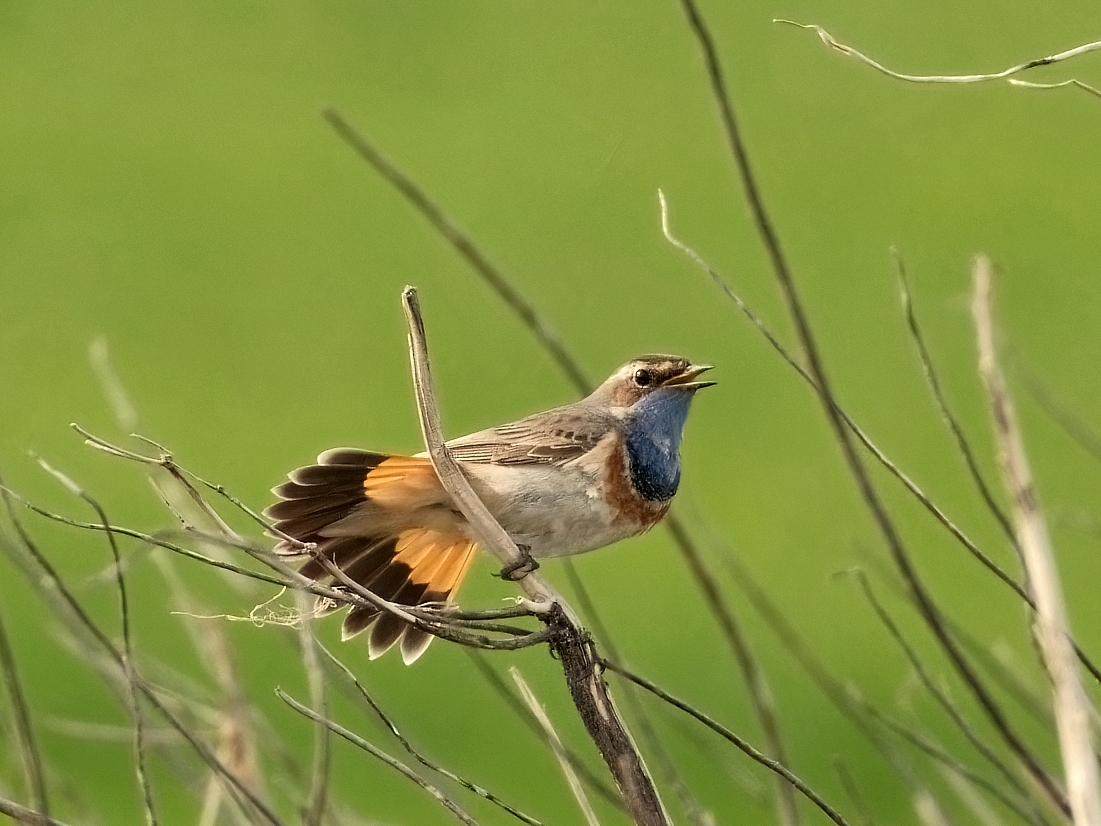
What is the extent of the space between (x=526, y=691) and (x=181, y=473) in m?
0.32

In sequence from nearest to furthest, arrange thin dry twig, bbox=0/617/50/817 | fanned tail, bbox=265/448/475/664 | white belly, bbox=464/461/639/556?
1. thin dry twig, bbox=0/617/50/817
2. fanned tail, bbox=265/448/475/664
3. white belly, bbox=464/461/639/556

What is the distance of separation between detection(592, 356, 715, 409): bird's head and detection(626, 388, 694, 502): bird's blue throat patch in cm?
1

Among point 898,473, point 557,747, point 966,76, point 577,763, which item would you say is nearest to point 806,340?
point 898,473

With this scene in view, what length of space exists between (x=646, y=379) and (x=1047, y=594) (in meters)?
1.24

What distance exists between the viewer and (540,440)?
73.2 inches

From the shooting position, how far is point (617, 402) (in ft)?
6.42

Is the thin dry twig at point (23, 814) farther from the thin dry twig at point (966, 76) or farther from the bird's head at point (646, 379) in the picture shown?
the bird's head at point (646, 379)

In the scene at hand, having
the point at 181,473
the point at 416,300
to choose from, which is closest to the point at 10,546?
the point at 181,473

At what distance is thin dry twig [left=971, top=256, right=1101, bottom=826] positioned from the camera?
650mm

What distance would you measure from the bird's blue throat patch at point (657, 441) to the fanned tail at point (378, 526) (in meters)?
0.24

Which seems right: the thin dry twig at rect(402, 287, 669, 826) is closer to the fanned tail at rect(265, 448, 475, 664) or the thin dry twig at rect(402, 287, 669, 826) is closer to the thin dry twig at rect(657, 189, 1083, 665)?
the thin dry twig at rect(657, 189, 1083, 665)

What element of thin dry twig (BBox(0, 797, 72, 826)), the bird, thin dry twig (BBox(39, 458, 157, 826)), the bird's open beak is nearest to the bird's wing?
the bird

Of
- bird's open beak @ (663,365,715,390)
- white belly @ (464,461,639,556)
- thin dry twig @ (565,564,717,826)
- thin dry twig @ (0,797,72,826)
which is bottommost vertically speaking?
thin dry twig @ (565,564,717,826)

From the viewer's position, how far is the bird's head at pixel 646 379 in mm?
1777
